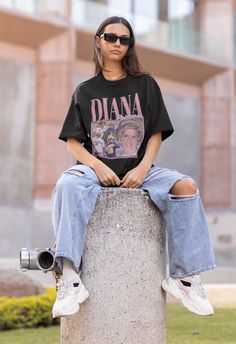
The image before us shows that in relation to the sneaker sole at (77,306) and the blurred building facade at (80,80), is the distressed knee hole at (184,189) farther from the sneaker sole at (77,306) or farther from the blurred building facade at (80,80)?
the blurred building facade at (80,80)

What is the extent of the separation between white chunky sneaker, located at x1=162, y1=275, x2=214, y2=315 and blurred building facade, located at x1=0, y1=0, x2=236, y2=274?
2136cm

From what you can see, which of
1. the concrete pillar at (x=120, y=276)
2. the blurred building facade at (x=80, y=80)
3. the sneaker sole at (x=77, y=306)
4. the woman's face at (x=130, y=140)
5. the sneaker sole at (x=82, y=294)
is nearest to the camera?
the sneaker sole at (x=77, y=306)

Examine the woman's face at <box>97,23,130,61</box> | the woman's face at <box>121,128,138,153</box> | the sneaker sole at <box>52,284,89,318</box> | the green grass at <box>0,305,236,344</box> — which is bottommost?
the green grass at <box>0,305,236,344</box>

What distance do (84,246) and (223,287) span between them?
6.66 m

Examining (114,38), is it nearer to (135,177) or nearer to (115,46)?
(115,46)

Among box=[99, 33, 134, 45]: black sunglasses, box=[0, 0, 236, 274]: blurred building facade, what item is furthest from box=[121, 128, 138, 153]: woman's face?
box=[0, 0, 236, 274]: blurred building facade

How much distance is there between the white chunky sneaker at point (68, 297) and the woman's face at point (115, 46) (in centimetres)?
145

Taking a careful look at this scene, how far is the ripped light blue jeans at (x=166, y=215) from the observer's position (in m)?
4.27

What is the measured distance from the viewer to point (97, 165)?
15.0 feet

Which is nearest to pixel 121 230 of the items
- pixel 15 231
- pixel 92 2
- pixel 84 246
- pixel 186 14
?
pixel 84 246

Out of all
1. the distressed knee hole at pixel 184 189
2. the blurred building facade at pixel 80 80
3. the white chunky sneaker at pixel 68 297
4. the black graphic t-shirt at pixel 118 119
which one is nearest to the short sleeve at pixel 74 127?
the black graphic t-shirt at pixel 118 119

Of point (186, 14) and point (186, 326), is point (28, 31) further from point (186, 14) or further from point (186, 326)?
point (186, 326)

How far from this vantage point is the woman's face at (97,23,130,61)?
4762 millimetres

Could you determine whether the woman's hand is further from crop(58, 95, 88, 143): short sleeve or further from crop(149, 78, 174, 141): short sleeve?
crop(58, 95, 88, 143): short sleeve
